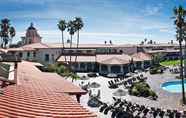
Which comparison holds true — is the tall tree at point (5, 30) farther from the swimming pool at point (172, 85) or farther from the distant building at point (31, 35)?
the swimming pool at point (172, 85)

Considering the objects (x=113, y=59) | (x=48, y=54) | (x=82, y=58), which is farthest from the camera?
(x=48, y=54)

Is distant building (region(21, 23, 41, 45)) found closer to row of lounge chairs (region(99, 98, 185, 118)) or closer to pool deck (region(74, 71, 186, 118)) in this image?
pool deck (region(74, 71, 186, 118))

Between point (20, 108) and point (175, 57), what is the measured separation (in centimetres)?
9747

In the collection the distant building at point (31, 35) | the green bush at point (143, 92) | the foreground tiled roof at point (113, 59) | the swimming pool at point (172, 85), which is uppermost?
the distant building at point (31, 35)

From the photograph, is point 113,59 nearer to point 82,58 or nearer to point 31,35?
point 82,58

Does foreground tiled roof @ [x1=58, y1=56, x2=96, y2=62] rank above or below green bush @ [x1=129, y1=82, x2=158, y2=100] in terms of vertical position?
above

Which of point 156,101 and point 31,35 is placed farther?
point 31,35

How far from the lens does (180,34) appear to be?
4709 cm

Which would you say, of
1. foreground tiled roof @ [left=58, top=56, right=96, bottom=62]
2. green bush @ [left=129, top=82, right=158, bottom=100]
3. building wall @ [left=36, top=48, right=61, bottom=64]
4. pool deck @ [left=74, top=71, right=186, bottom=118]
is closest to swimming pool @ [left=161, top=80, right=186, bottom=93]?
pool deck @ [left=74, top=71, right=186, bottom=118]

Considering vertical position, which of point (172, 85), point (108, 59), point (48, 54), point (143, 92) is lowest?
point (172, 85)

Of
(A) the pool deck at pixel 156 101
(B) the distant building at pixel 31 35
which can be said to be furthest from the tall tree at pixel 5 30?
(A) the pool deck at pixel 156 101

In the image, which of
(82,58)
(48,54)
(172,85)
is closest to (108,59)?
(82,58)

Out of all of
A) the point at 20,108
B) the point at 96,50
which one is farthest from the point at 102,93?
the point at 96,50

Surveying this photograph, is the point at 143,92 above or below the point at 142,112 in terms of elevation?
below
